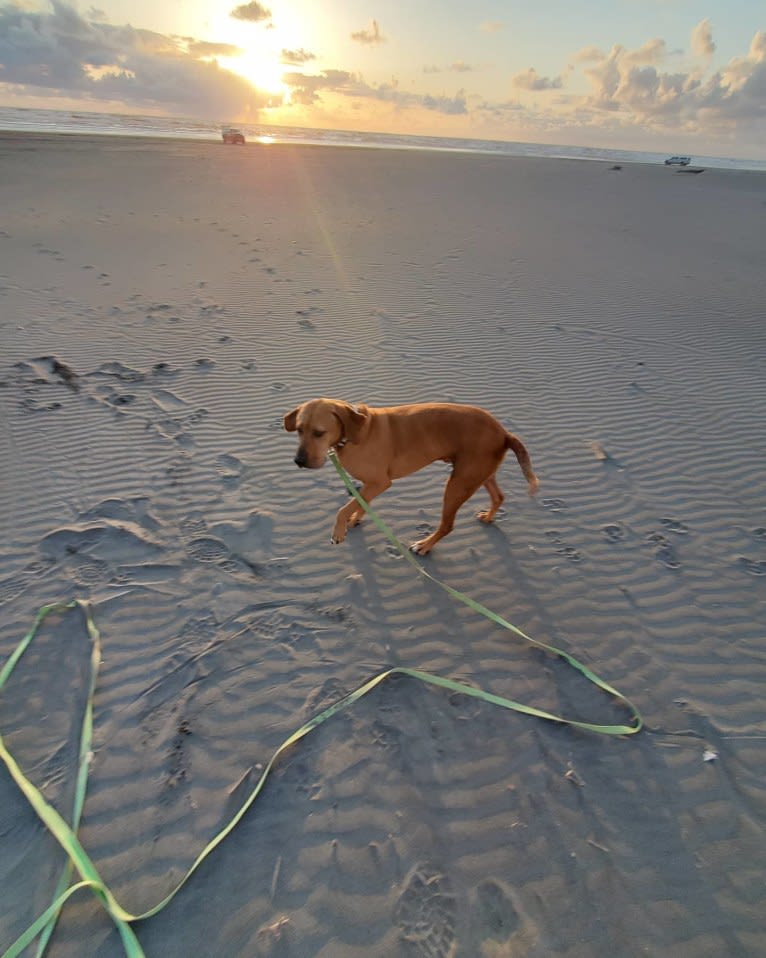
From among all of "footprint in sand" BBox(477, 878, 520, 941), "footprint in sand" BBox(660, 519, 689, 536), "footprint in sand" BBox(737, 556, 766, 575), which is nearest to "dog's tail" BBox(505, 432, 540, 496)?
"footprint in sand" BBox(660, 519, 689, 536)

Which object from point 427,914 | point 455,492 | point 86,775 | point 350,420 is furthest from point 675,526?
point 86,775


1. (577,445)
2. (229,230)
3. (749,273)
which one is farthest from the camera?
(229,230)

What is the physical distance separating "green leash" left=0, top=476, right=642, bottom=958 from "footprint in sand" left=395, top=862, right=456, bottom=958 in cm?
86

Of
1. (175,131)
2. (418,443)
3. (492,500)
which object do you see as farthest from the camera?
(175,131)

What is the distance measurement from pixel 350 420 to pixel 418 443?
593 millimetres

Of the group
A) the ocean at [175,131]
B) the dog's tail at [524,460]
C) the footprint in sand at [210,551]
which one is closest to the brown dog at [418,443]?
the dog's tail at [524,460]

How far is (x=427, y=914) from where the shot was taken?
241 cm

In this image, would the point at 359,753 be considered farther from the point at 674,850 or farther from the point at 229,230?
the point at 229,230

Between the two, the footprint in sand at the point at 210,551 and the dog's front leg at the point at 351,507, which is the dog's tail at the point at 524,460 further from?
the footprint in sand at the point at 210,551

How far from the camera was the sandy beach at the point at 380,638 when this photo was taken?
248 centimetres

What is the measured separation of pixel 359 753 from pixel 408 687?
0.53 metres

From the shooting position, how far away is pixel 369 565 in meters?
4.43

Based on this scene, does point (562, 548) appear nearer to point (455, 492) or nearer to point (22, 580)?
point (455, 492)

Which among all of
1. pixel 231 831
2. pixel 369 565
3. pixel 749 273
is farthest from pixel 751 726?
pixel 749 273
